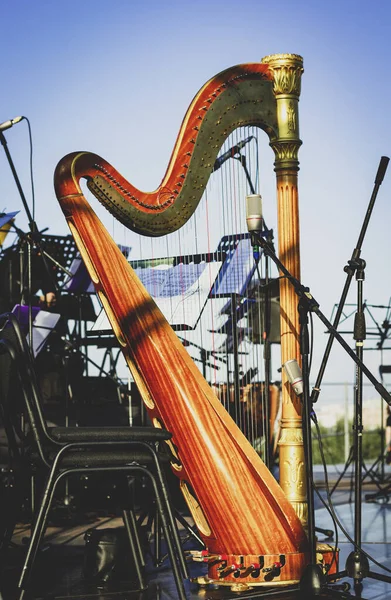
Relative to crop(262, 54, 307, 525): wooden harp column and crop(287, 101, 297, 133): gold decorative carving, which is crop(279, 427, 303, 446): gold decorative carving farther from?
crop(287, 101, 297, 133): gold decorative carving

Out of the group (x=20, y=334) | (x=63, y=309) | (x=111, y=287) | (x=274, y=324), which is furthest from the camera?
(x=274, y=324)

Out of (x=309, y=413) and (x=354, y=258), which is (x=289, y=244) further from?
(x=309, y=413)

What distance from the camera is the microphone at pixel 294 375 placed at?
275 centimetres

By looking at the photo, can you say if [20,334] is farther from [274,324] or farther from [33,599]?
[274,324]

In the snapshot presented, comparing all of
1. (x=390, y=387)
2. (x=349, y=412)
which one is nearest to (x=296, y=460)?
(x=390, y=387)

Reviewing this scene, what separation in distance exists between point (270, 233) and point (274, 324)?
4.90 ft

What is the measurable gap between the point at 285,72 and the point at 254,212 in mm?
639

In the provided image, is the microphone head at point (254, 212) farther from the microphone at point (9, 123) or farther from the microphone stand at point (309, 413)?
the microphone at point (9, 123)

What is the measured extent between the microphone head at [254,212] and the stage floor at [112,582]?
1106mm

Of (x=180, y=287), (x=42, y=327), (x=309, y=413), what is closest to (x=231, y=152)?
(x=180, y=287)

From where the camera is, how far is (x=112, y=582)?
3.04 meters

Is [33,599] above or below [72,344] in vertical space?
below

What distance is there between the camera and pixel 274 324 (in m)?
6.00

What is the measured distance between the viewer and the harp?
108 inches
